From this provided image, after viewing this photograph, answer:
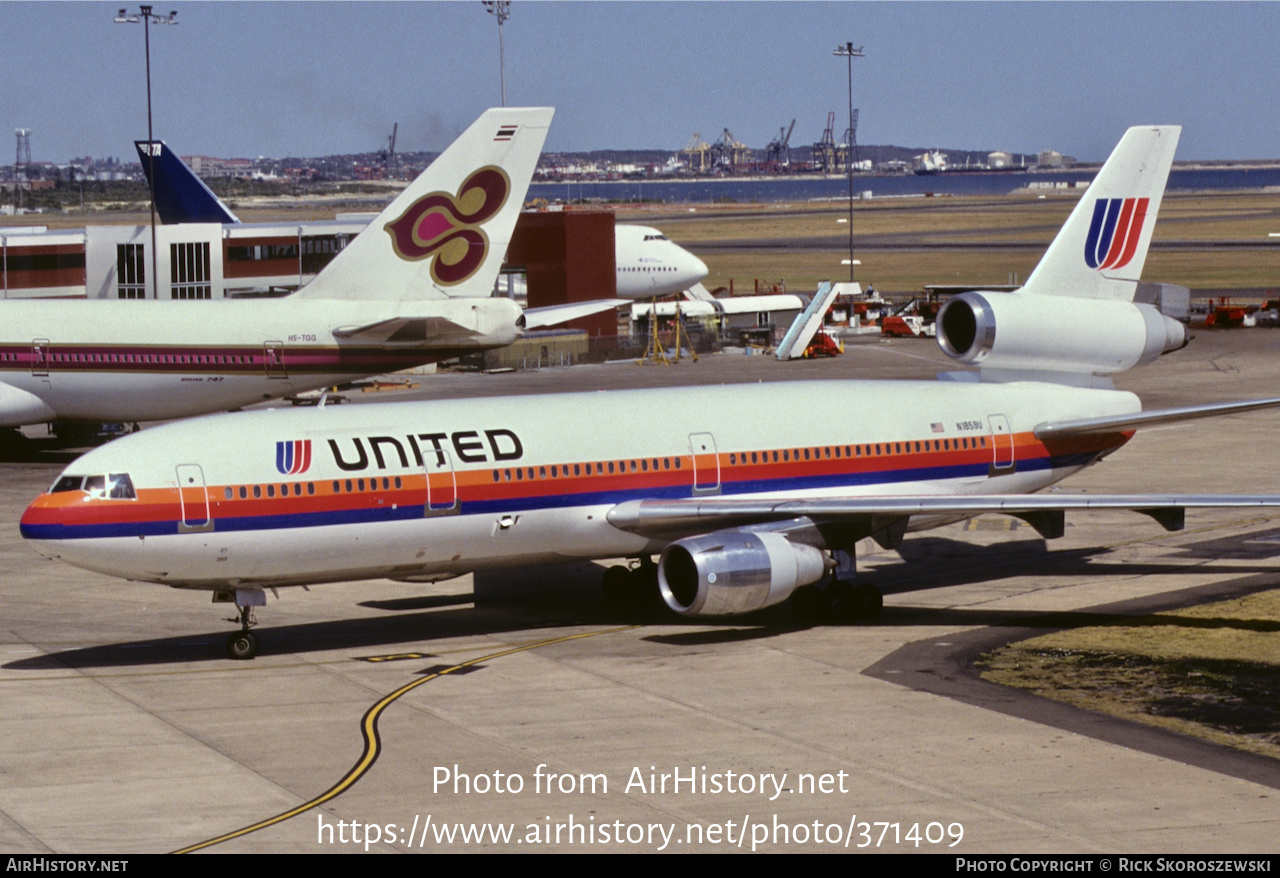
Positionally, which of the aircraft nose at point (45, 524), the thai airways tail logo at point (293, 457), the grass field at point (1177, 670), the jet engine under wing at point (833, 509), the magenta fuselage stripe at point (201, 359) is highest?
the magenta fuselage stripe at point (201, 359)

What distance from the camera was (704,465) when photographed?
108 ft

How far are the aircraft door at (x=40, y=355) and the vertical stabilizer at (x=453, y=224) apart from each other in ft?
29.1

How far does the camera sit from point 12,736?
24766mm

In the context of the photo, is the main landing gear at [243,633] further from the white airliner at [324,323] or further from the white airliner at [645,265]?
the white airliner at [645,265]

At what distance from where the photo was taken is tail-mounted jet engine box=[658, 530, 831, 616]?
2997 cm

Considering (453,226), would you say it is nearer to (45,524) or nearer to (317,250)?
(45,524)

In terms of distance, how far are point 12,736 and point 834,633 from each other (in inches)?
596

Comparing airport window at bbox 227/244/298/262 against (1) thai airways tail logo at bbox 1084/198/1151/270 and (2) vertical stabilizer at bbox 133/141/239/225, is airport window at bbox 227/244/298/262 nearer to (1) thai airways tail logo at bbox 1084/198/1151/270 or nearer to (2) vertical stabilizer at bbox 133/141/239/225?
(2) vertical stabilizer at bbox 133/141/239/225

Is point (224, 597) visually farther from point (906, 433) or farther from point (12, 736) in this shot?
point (906, 433)

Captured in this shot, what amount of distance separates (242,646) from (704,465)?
9712 millimetres

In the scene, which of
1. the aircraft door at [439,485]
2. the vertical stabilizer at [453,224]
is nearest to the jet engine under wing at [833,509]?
the aircraft door at [439,485]

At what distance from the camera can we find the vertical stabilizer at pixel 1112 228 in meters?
38.3

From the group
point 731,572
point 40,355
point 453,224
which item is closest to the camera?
point 731,572

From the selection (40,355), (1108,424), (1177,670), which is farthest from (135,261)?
(1177,670)
